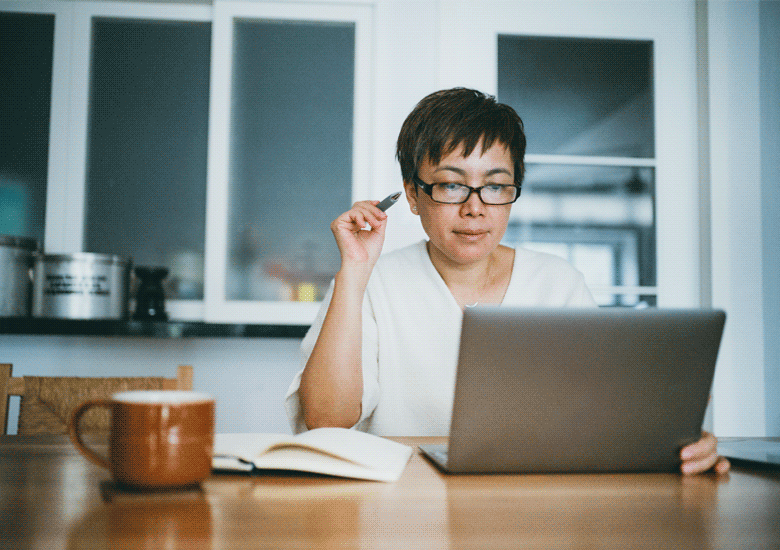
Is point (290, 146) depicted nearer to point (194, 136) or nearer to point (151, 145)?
point (194, 136)

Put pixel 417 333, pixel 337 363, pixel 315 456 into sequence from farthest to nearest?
pixel 417 333, pixel 337 363, pixel 315 456

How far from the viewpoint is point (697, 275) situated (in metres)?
2.22

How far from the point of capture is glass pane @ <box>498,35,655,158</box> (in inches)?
89.7

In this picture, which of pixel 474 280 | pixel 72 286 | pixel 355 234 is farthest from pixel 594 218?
pixel 72 286

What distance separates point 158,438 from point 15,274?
1742 mm

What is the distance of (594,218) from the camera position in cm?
227

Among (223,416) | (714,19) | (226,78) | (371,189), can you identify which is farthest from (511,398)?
(714,19)

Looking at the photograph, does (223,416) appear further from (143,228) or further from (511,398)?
(511,398)

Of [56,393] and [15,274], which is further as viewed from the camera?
[15,274]

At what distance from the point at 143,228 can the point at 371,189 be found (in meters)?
0.91

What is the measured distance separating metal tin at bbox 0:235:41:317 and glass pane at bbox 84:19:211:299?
0.95ft

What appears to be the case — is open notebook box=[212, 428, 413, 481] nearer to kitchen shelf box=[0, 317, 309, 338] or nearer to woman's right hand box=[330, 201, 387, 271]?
woman's right hand box=[330, 201, 387, 271]

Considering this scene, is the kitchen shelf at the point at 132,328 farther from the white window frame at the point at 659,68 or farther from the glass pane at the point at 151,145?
the white window frame at the point at 659,68

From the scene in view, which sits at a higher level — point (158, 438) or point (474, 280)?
point (474, 280)
